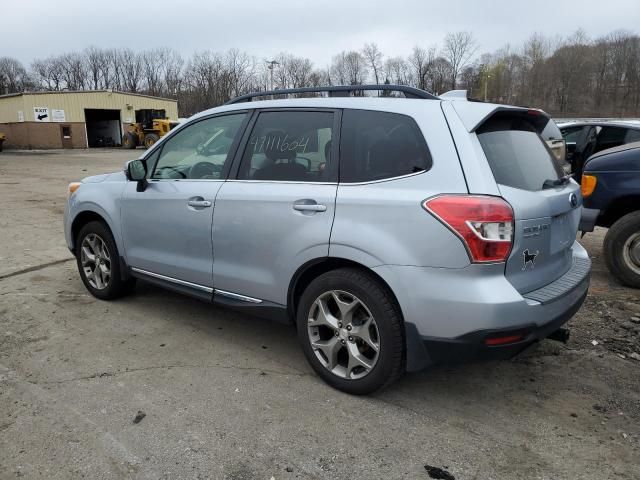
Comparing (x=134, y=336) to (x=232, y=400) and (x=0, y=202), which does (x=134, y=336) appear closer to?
(x=232, y=400)

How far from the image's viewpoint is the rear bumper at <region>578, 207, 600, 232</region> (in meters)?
5.21

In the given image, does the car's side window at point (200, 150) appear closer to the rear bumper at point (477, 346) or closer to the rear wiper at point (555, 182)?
the rear bumper at point (477, 346)

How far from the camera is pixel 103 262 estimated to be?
4723 mm

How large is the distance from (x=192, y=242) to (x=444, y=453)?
7.36 ft

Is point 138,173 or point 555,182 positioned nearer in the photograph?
point 555,182

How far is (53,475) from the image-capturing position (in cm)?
241

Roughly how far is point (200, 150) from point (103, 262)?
5.26 ft

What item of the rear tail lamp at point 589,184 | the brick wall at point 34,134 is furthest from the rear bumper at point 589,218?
the brick wall at point 34,134

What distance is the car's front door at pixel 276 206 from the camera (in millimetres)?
3061

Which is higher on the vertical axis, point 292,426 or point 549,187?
point 549,187

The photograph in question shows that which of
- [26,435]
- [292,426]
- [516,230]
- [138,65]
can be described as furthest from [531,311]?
[138,65]

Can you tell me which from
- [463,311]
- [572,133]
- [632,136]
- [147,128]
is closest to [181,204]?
[463,311]

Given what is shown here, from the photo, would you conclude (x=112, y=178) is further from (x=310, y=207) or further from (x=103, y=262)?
(x=310, y=207)

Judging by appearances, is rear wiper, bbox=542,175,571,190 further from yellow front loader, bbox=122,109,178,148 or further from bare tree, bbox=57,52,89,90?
bare tree, bbox=57,52,89,90
